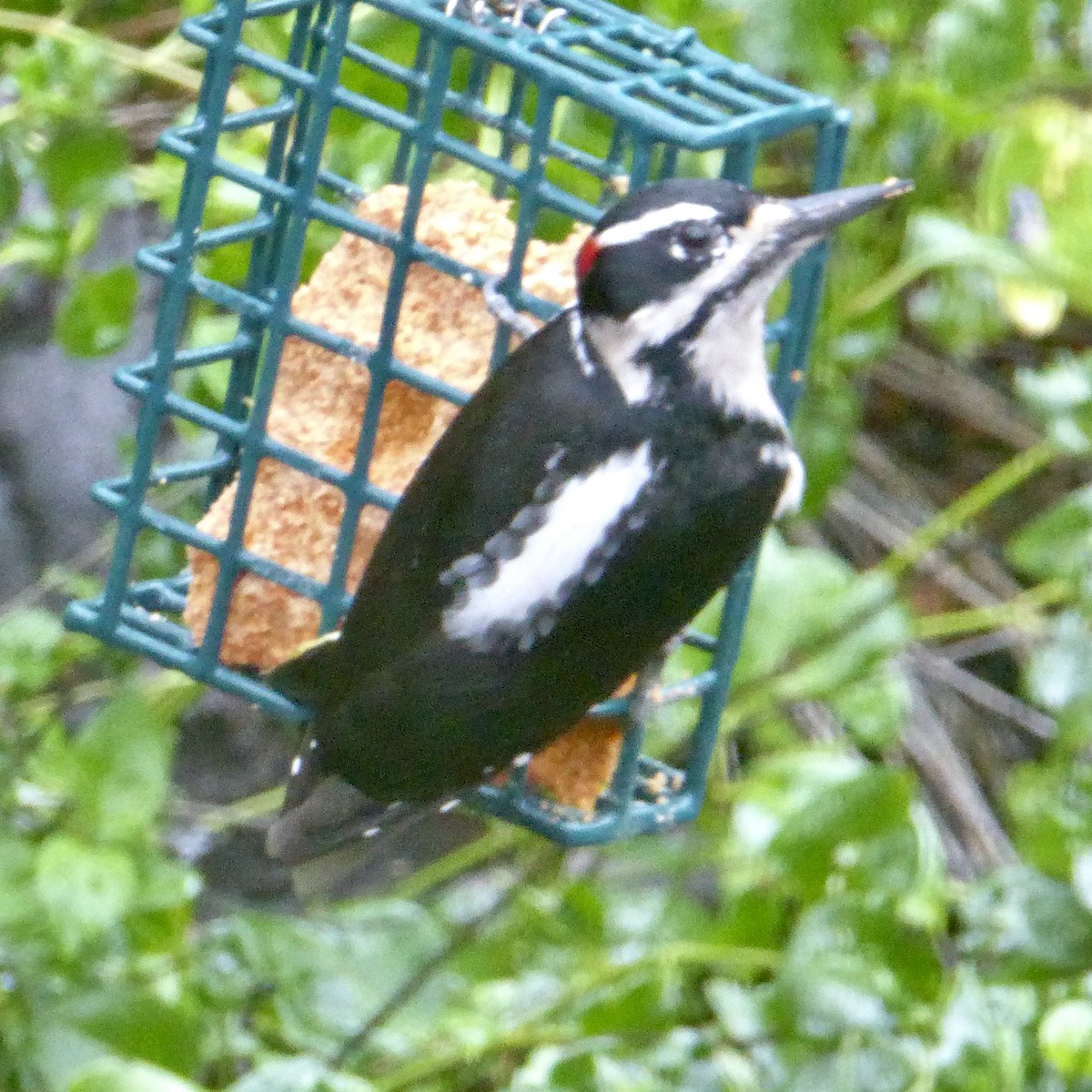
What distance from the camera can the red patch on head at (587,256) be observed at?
1410 millimetres

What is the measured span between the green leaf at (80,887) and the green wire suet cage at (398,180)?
214 millimetres

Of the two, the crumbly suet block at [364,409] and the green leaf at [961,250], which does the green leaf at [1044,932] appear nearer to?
the crumbly suet block at [364,409]

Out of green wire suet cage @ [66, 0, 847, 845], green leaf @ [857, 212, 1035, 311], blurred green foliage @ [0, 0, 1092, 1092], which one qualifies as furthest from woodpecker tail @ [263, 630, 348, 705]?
green leaf @ [857, 212, 1035, 311]

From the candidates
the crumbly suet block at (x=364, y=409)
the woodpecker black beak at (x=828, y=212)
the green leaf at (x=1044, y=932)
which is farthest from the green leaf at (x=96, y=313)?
the green leaf at (x=1044, y=932)

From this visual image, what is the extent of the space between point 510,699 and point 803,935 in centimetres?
44

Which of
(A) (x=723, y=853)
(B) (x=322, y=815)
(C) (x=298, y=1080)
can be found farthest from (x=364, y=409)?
(A) (x=723, y=853)

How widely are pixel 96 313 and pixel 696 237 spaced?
84 centimetres

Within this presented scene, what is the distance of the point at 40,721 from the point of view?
2.07 meters

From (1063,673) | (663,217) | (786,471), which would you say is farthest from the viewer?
(1063,673)

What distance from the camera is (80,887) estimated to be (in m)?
1.74

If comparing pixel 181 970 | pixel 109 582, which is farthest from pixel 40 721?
pixel 109 582

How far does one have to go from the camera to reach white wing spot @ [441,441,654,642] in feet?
4.68

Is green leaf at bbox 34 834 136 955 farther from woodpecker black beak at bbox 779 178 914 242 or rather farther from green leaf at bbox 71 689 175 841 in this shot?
woodpecker black beak at bbox 779 178 914 242

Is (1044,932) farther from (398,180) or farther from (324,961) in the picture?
(398,180)
